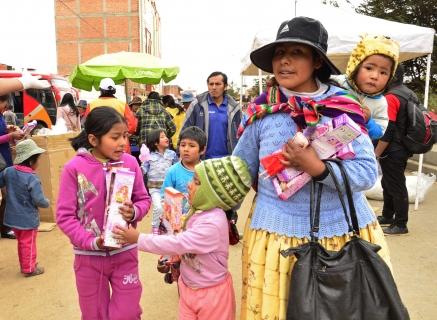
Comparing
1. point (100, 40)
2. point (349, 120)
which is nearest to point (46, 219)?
point (349, 120)

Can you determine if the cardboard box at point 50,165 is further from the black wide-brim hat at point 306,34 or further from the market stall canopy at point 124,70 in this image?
the black wide-brim hat at point 306,34

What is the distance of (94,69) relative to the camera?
8234mm

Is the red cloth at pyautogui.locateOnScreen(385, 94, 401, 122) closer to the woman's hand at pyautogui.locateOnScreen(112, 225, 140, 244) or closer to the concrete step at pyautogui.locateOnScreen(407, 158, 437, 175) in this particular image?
the woman's hand at pyautogui.locateOnScreen(112, 225, 140, 244)

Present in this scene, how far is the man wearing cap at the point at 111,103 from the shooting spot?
19.2 ft

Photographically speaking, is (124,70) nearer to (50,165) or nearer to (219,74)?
(50,165)

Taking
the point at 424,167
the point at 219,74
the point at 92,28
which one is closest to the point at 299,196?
the point at 219,74

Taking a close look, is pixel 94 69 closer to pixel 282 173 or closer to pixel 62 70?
pixel 282 173

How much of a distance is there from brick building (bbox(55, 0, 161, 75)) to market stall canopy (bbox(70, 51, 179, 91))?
29.1 m

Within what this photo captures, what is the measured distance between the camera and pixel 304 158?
157cm

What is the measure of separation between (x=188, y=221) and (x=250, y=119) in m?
0.65

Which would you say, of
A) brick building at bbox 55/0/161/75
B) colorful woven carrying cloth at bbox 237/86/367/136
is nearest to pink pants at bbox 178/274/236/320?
colorful woven carrying cloth at bbox 237/86/367/136

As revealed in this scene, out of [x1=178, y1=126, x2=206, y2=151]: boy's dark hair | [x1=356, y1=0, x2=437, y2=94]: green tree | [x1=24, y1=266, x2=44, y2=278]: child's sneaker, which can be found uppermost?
[x1=356, y1=0, x2=437, y2=94]: green tree

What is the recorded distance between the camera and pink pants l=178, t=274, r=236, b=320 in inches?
86.6

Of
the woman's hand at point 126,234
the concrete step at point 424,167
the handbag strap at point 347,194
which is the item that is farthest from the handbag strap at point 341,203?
the concrete step at point 424,167
